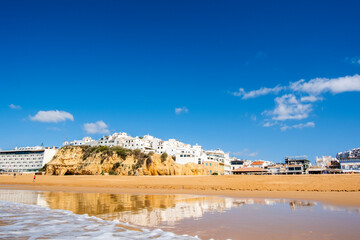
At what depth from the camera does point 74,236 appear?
5988 mm

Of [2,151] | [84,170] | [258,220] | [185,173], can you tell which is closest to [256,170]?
[185,173]

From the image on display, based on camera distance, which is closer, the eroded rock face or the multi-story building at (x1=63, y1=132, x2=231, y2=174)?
the eroded rock face

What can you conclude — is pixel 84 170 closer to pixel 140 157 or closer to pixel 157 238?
pixel 140 157

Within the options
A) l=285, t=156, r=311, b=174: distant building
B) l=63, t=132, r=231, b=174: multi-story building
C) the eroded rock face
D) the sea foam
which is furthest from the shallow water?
l=285, t=156, r=311, b=174: distant building

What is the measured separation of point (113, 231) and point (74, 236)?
925mm

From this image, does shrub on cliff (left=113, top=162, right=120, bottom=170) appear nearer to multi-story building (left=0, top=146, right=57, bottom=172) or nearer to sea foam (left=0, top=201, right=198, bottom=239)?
sea foam (left=0, top=201, right=198, bottom=239)

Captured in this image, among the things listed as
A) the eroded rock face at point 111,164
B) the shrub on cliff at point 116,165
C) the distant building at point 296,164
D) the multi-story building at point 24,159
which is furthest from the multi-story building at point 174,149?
the distant building at point 296,164

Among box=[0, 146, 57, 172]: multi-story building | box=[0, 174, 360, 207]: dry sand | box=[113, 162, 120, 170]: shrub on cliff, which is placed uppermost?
box=[0, 146, 57, 172]: multi-story building

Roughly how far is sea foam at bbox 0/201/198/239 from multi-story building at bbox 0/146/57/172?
102 metres

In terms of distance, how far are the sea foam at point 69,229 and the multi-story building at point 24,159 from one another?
102 metres

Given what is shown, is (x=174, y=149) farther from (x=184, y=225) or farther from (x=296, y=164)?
(x=184, y=225)

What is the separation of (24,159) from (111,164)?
67368 mm

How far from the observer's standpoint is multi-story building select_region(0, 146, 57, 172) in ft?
328

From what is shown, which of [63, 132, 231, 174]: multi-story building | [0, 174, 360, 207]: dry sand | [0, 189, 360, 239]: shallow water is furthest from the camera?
[63, 132, 231, 174]: multi-story building
